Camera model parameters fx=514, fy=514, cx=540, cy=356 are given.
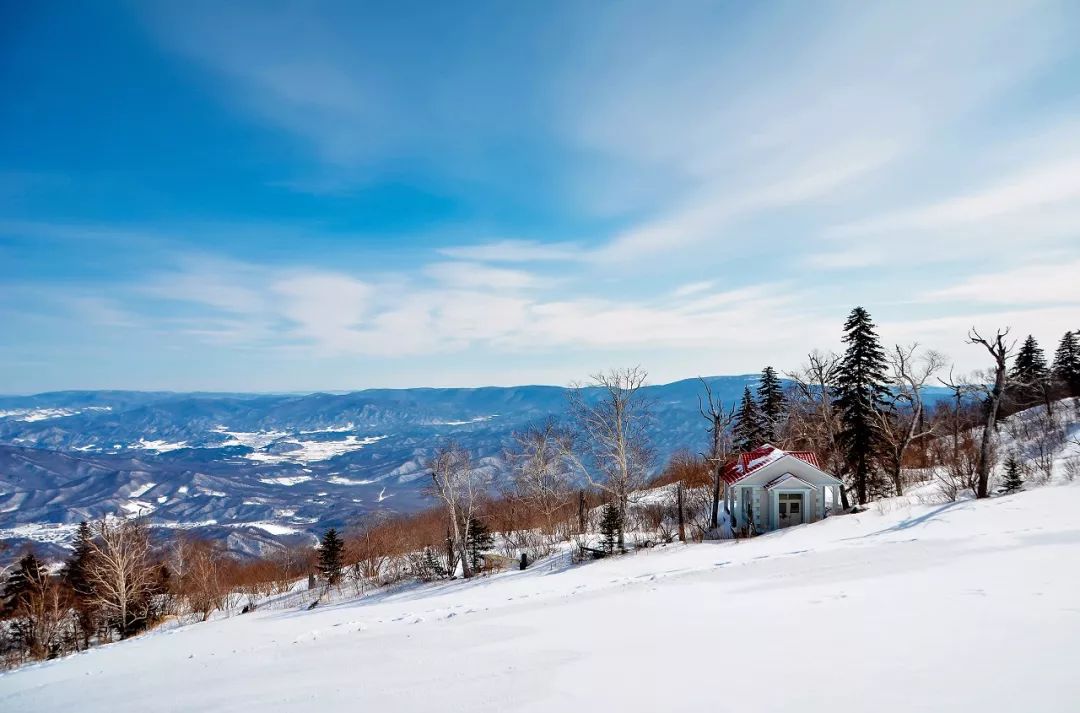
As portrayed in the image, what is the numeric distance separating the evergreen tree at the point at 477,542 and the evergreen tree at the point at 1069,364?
5995cm

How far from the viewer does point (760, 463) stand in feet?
92.8

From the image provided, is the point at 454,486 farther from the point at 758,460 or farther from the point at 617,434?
the point at 758,460

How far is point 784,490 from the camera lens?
27000 mm

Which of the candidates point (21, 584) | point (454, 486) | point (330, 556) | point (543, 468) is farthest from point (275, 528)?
point (543, 468)

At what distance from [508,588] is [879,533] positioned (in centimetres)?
1241

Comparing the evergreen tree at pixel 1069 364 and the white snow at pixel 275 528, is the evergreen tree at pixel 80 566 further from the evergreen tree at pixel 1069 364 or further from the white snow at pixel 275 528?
the white snow at pixel 275 528

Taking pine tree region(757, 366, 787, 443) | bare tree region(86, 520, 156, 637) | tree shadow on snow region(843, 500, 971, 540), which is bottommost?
bare tree region(86, 520, 156, 637)

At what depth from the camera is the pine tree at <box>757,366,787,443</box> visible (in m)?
43.6

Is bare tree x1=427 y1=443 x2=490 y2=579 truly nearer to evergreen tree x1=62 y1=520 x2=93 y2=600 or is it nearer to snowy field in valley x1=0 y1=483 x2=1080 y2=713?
snowy field in valley x1=0 y1=483 x2=1080 y2=713

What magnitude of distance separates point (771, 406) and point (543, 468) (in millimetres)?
22565

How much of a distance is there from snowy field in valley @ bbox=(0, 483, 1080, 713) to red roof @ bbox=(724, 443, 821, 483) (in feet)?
39.1

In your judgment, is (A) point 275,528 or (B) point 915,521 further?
(A) point 275,528

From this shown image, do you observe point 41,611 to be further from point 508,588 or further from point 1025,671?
point 1025,671

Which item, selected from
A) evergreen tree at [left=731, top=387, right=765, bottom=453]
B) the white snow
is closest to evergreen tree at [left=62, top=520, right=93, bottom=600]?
evergreen tree at [left=731, top=387, right=765, bottom=453]
